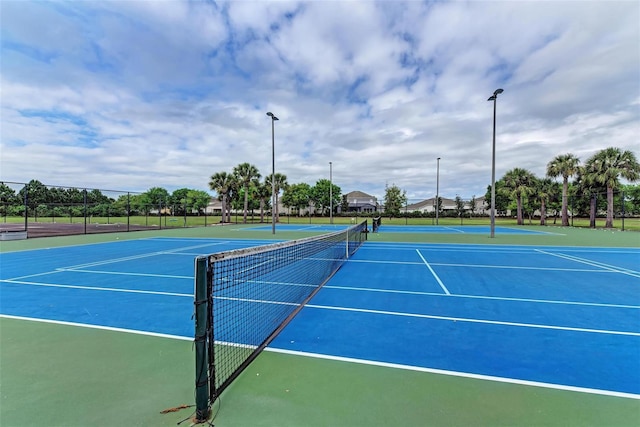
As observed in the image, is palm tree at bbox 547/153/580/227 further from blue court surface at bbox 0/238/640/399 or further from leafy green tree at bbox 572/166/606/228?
blue court surface at bbox 0/238/640/399

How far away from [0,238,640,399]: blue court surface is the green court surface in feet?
0.99

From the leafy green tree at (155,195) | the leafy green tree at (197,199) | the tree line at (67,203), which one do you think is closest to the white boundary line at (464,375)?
the tree line at (67,203)

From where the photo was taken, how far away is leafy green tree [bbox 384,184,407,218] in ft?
186

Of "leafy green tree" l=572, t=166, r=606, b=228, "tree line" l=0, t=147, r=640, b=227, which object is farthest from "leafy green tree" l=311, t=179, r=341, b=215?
"leafy green tree" l=572, t=166, r=606, b=228

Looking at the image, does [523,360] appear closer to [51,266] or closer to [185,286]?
[185,286]

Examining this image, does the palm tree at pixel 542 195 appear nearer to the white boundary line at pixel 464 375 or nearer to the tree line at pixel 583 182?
the tree line at pixel 583 182

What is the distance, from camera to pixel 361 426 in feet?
8.70

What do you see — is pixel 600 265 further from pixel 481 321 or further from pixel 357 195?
pixel 357 195

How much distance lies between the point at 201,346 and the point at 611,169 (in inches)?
1652

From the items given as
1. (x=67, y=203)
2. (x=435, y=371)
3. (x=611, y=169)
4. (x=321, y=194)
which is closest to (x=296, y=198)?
(x=321, y=194)

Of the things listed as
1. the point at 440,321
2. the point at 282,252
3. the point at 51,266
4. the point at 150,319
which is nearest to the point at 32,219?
the point at 51,266

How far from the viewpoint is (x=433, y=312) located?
5.68 metres

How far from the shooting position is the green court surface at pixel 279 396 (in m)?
2.75

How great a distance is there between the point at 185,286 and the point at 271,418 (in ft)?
18.4
